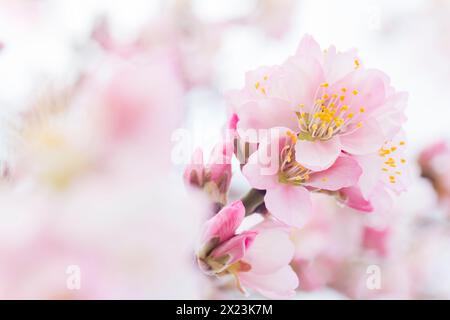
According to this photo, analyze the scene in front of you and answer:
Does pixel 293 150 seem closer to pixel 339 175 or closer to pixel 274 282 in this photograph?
pixel 339 175

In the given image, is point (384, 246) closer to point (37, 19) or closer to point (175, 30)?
point (175, 30)

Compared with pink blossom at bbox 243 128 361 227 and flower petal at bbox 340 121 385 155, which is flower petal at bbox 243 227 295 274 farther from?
flower petal at bbox 340 121 385 155

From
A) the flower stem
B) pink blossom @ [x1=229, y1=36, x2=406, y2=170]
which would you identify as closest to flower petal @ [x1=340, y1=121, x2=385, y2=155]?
pink blossom @ [x1=229, y1=36, x2=406, y2=170]

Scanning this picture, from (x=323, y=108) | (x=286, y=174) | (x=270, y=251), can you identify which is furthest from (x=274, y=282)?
(x=323, y=108)

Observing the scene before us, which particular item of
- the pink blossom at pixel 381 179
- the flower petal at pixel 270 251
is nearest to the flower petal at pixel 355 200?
the pink blossom at pixel 381 179

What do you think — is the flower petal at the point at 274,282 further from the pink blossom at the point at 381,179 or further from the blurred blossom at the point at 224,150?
the pink blossom at the point at 381,179
